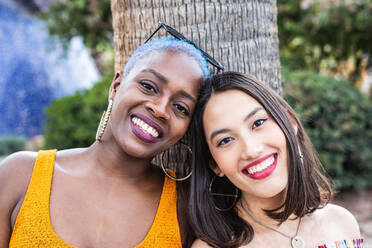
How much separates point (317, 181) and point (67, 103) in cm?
342

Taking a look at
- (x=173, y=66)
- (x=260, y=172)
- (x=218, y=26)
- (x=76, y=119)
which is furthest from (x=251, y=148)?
(x=76, y=119)

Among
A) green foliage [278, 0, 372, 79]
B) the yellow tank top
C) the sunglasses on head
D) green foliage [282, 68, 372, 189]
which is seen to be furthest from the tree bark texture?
green foliage [278, 0, 372, 79]

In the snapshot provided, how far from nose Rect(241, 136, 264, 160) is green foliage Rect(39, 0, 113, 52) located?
5608mm

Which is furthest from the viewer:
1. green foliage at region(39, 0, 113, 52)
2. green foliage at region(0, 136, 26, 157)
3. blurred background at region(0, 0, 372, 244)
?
green foliage at region(0, 136, 26, 157)

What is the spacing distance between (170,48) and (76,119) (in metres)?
3.03

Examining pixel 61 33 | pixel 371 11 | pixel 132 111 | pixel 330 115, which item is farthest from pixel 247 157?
pixel 61 33

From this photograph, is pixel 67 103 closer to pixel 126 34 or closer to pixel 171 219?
pixel 126 34

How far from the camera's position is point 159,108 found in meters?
2.01

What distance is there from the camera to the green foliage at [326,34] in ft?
20.6

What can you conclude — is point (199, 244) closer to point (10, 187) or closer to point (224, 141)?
point (224, 141)

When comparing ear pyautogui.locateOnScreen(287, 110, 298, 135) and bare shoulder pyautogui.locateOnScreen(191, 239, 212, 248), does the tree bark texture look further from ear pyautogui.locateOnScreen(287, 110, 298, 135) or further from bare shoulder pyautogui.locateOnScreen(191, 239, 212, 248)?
bare shoulder pyautogui.locateOnScreen(191, 239, 212, 248)

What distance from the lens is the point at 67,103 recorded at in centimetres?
495

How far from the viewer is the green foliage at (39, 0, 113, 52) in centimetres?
699

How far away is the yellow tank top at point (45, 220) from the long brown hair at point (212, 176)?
13 cm
